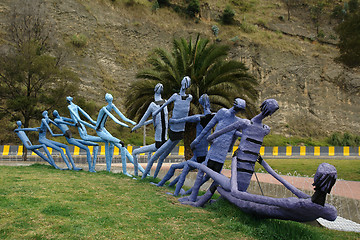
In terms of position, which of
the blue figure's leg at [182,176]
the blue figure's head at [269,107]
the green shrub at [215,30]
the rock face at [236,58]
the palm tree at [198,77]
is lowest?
the blue figure's leg at [182,176]

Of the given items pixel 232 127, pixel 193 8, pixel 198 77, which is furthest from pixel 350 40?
pixel 193 8

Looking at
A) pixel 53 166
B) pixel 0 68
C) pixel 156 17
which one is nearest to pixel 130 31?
pixel 156 17

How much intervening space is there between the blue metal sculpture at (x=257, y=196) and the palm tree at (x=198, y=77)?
34.7 feet

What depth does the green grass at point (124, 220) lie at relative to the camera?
433cm

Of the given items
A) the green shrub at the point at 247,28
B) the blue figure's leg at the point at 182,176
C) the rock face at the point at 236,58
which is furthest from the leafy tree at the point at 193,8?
the blue figure's leg at the point at 182,176

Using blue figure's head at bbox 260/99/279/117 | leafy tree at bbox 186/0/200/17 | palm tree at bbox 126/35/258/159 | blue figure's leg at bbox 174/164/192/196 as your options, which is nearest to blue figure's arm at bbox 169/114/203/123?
blue figure's leg at bbox 174/164/192/196

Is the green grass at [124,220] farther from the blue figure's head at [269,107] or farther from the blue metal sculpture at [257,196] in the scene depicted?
the blue figure's head at [269,107]

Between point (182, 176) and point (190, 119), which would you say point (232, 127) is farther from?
point (190, 119)

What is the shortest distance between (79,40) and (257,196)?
4524 centimetres

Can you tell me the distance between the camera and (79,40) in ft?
151

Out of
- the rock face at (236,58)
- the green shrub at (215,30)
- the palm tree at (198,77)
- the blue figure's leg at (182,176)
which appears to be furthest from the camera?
the green shrub at (215,30)

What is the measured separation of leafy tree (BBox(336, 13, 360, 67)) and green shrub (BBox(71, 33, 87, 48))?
114ft

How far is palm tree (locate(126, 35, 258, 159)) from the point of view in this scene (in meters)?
17.3

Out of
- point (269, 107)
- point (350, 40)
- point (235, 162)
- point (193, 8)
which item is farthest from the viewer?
point (193, 8)
